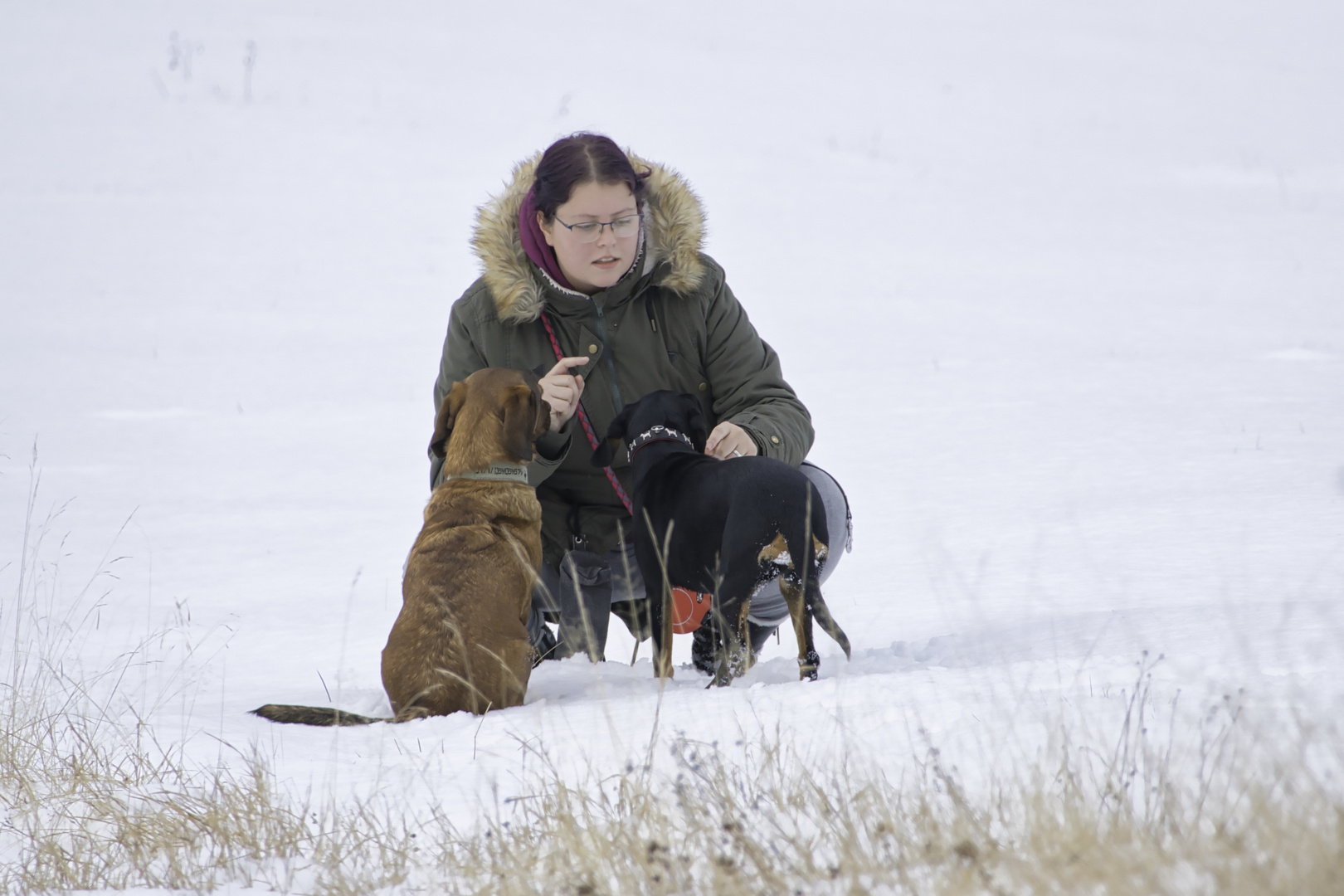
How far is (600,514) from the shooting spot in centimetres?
454

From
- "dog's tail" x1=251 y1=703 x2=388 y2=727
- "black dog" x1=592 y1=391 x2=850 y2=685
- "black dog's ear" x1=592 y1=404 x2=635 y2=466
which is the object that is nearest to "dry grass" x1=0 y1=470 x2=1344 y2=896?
"dog's tail" x1=251 y1=703 x2=388 y2=727

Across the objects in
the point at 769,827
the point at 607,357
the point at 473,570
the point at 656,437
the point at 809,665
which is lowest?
the point at 769,827

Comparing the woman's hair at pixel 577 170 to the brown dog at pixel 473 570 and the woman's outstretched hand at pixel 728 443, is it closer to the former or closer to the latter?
the brown dog at pixel 473 570

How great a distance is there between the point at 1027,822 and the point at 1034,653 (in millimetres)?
1625

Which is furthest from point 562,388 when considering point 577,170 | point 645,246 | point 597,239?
point 577,170

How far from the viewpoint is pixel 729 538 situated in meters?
3.57

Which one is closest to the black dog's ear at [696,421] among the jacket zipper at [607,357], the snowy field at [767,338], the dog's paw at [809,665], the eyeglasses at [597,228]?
the jacket zipper at [607,357]

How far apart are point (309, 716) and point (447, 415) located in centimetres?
120

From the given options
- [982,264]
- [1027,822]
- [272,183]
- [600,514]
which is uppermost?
[272,183]

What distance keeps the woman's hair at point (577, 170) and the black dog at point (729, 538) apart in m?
0.95

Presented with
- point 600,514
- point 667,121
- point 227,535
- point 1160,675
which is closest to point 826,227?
point 667,121

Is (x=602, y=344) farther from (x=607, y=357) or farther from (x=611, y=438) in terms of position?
(x=611, y=438)

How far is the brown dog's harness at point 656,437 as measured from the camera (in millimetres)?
4082

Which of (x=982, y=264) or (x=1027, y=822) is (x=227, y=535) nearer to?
(x=1027, y=822)
